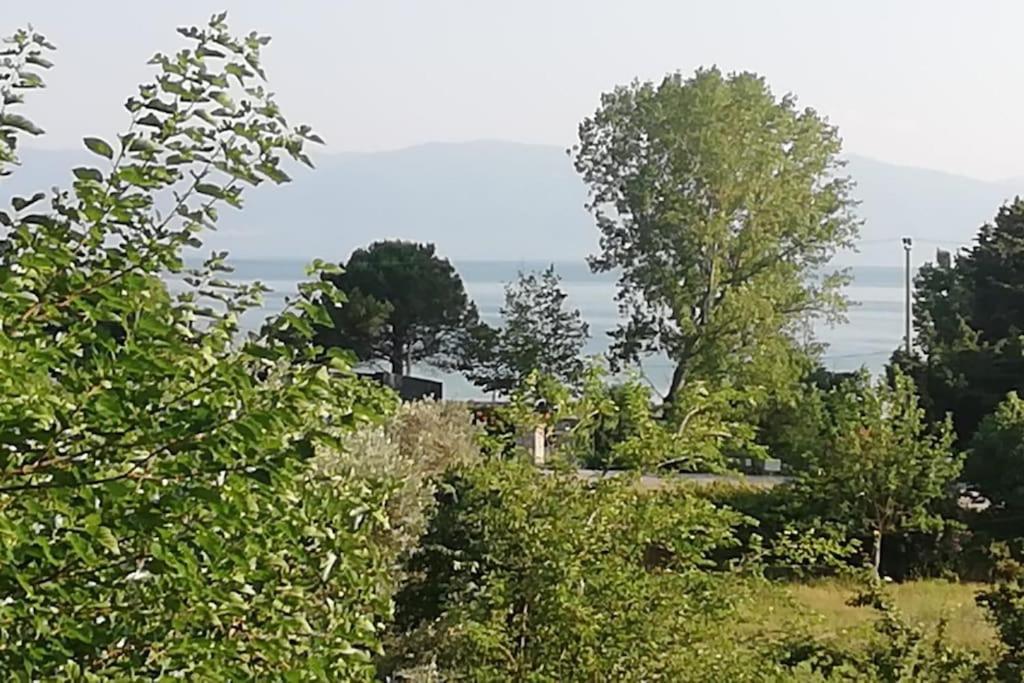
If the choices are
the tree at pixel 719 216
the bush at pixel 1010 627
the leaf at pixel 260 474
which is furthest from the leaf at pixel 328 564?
the tree at pixel 719 216

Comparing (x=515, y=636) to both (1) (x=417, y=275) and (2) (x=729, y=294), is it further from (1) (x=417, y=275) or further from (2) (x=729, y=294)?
(1) (x=417, y=275)

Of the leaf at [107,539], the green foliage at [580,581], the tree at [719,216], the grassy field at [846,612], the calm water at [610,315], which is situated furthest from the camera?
the calm water at [610,315]

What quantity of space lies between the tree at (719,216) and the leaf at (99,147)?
26.4 meters

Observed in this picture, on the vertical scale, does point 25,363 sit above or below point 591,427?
above

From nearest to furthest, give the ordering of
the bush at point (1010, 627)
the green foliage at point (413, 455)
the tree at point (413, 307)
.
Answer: the bush at point (1010, 627), the green foliage at point (413, 455), the tree at point (413, 307)

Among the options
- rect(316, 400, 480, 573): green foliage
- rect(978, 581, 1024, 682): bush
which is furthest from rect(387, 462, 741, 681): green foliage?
rect(978, 581, 1024, 682): bush

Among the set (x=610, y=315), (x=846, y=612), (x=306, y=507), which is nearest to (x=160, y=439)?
(x=306, y=507)

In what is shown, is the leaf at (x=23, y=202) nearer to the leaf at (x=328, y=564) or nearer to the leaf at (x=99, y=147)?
the leaf at (x=99, y=147)

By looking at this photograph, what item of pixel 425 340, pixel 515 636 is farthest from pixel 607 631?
pixel 425 340

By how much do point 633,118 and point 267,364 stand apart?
92.7 ft

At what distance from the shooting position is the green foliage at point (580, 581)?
554 cm

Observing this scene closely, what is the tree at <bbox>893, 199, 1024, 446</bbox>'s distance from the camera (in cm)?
2531

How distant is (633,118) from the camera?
29828 mm

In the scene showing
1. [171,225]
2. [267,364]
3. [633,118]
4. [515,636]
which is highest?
[633,118]
